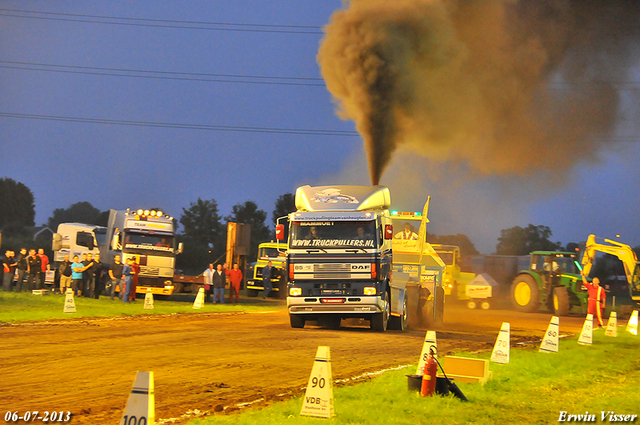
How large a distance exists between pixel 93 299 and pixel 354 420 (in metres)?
21.1

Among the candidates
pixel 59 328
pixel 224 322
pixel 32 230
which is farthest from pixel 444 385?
pixel 32 230

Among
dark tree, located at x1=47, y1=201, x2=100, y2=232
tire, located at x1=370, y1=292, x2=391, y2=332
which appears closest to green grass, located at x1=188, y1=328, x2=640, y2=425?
tire, located at x1=370, y1=292, x2=391, y2=332

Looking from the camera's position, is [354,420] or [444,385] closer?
[354,420]

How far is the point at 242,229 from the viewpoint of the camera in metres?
34.1

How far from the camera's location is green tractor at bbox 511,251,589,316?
32.2 metres

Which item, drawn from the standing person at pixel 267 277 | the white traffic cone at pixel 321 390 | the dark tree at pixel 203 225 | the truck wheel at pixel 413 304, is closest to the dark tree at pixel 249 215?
the dark tree at pixel 203 225

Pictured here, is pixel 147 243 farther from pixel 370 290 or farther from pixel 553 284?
pixel 553 284

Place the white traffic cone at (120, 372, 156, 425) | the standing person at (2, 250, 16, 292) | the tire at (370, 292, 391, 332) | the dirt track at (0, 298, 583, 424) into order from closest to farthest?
the white traffic cone at (120, 372, 156, 425) < the dirt track at (0, 298, 583, 424) < the tire at (370, 292, 391, 332) < the standing person at (2, 250, 16, 292)

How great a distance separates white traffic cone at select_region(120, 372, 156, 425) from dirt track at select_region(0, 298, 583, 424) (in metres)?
2.17

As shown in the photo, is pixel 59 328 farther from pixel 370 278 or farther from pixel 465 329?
pixel 465 329

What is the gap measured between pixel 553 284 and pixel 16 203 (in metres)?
98.3

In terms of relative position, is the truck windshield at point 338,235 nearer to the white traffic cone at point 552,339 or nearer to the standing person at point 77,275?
the white traffic cone at point 552,339

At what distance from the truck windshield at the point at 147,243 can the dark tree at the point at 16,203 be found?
276 ft

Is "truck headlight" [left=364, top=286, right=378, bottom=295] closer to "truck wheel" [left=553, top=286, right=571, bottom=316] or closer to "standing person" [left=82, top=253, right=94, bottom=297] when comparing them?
"standing person" [left=82, top=253, right=94, bottom=297]
